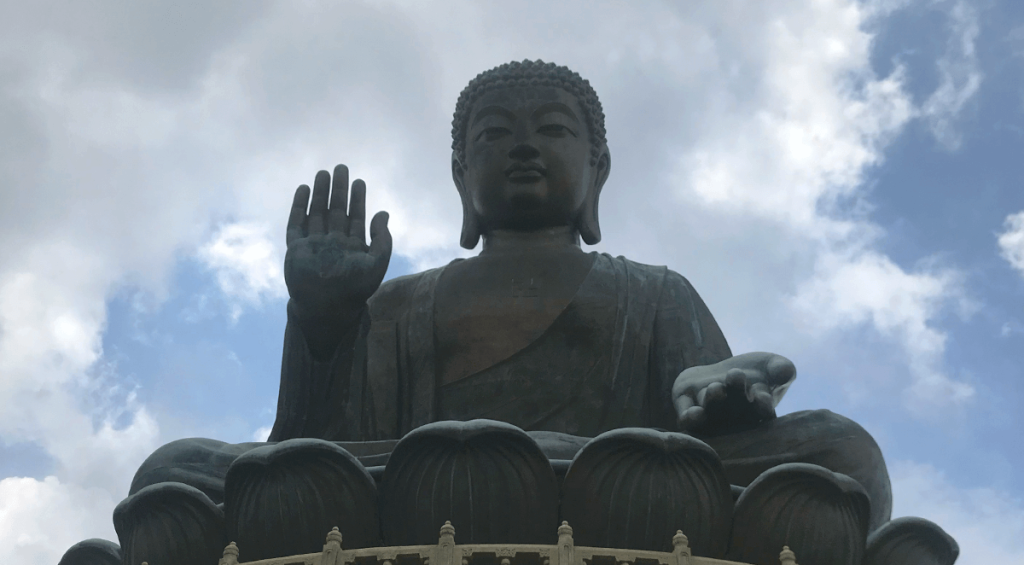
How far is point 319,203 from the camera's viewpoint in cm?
1013

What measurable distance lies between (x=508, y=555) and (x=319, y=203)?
3.42m

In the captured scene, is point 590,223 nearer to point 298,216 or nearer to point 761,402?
point 298,216

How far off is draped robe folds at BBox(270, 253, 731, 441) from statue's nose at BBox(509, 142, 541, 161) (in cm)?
106

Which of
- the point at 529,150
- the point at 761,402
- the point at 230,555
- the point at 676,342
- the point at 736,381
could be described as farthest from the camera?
the point at 529,150

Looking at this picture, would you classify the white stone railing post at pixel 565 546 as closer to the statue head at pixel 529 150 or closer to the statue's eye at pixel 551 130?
the statue head at pixel 529 150

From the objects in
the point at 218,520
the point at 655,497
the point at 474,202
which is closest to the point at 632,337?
the point at 474,202

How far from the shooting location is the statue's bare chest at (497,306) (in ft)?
34.7


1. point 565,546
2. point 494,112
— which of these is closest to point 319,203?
point 494,112

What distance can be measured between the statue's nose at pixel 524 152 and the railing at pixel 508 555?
14.2ft

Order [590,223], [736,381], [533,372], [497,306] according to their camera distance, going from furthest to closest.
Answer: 1. [590,223]
2. [497,306]
3. [533,372]
4. [736,381]

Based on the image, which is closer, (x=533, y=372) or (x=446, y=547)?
(x=446, y=547)

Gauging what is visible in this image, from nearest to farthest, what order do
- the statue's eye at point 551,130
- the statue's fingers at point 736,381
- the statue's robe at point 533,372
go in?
the statue's fingers at point 736,381, the statue's robe at point 533,372, the statue's eye at point 551,130

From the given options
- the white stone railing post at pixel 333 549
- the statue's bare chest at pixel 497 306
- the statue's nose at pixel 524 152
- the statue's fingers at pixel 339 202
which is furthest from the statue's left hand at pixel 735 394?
the statue's nose at pixel 524 152

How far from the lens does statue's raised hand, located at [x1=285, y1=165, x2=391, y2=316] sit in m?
9.66
